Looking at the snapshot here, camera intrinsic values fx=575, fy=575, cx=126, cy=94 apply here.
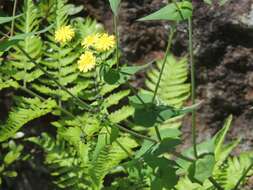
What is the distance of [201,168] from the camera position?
1962 millimetres

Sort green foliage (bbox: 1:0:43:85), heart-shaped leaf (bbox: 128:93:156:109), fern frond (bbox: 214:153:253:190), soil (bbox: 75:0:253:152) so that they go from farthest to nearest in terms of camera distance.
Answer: soil (bbox: 75:0:253:152) < green foliage (bbox: 1:0:43:85) < fern frond (bbox: 214:153:253:190) < heart-shaped leaf (bbox: 128:93:156:109)

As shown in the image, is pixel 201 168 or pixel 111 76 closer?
pixel 111 76

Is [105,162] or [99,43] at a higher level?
[99,43]

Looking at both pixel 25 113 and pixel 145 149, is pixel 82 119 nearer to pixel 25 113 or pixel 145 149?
pixel 25 113

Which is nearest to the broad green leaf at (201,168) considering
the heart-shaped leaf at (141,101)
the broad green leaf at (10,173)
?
the heart-shaped leaf at (141,101)

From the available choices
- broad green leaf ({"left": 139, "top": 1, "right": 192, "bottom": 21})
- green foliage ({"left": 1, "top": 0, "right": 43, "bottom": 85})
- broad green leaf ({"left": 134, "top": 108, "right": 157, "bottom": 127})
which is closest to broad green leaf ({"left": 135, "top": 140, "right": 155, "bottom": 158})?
broad green leaf ({"left": 134, "top": 108, "right": 157, "bottom": 127})

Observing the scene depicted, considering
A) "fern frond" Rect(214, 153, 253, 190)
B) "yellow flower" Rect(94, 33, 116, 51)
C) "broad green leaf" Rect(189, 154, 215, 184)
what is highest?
"yellow flower" Rect(94, 33, 116, 51)

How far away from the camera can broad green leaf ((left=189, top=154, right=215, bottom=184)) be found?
6.38ft

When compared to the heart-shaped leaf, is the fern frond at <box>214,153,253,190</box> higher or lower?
lower

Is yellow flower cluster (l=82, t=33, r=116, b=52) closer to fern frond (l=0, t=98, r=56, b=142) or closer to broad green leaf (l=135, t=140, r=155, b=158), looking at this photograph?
broad green leaf (l=135, t=140, r=155, b=158)

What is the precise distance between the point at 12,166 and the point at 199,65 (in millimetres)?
1153

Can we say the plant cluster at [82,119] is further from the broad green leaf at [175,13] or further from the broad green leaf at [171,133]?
the broad green leaf at [175,13]

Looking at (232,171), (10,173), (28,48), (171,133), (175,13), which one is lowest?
(10,173)

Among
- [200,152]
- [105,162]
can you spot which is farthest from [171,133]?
[105,162]
